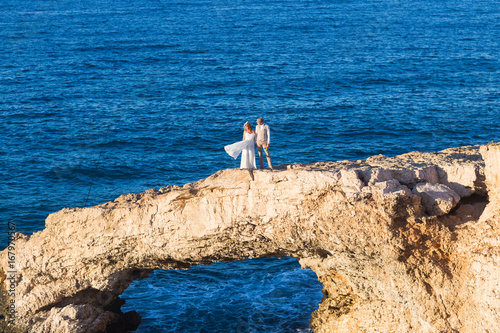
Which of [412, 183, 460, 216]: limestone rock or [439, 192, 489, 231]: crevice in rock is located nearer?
[412, 183, 460, 216]: limestone rock

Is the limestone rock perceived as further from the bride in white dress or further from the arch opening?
the arch opening

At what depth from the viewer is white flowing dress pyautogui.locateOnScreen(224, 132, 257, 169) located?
18750 mm

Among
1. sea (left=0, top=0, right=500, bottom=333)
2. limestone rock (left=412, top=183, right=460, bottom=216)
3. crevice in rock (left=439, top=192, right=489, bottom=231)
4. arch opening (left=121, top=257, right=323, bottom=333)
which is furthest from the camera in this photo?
sea (left=0, top=0, right=500, bottom=333)

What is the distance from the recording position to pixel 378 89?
57344 mm

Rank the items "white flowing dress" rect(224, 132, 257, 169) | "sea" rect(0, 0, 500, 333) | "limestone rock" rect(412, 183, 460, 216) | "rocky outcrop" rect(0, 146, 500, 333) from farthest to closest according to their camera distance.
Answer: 1. "sea" rect(0, 0, 500, 333)
2. "white flowing dress" rect(224, 132, 257, 169)
3. "limestone rock" rect(412, 183, 460, 216)
4. "rocky outcrop" rect(0, 146, 500, 333)

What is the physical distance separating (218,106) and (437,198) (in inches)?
1512

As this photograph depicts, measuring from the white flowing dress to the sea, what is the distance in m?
9.52

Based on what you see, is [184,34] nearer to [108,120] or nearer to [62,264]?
[108,120]

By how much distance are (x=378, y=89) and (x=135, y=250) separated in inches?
1693

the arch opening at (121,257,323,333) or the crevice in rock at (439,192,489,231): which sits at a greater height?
the crevice in rock at (439,192,489,231)

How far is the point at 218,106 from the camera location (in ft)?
176

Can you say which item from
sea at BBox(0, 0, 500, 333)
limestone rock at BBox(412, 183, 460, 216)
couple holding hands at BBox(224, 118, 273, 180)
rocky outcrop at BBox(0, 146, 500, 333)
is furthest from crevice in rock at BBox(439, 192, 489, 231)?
Result: sea at BBox(0, 0, 500, 333)

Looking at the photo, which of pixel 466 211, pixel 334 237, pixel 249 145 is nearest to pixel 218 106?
pixel 249 145

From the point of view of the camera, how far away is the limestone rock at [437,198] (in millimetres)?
16797
